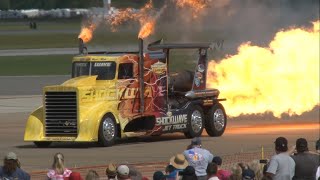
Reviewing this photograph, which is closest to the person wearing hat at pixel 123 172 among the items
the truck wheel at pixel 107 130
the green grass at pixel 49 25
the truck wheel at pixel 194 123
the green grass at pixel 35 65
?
the truck wheel at pixel 107 130

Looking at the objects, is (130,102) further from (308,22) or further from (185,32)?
(308,22)

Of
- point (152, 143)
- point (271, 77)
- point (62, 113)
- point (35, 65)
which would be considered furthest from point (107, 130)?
point (35, 65)

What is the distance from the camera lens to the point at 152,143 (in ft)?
99.4

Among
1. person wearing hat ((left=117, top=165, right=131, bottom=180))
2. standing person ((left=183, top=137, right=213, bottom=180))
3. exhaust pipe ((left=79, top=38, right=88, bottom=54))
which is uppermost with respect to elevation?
exhaust pipe ((left=79, top=38, right=88, bottom=54))

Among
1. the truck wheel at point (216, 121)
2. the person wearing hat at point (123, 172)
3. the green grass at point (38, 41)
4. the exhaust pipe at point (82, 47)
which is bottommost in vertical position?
the person wearing hat at point (123, 172)

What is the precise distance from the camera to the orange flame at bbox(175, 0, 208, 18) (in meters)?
34.6

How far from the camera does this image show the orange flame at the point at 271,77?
34406 mm

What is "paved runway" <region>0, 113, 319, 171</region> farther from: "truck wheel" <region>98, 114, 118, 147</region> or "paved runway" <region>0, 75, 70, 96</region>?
"paved runway" <region>0, 75, 70, 96</region>

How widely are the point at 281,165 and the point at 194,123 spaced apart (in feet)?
52.2

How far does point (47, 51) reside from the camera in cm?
8188

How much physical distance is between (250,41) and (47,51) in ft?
154

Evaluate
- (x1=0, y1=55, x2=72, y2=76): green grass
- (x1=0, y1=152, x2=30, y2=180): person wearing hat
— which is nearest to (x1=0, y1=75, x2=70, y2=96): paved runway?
(x1=0, y1=55, x2=72, y2=76): green grass

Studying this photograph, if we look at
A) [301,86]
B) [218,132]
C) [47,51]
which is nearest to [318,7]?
[301,86]

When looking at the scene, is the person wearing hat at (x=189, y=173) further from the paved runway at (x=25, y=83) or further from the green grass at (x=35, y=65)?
the green grass at (x=35, y=65)
